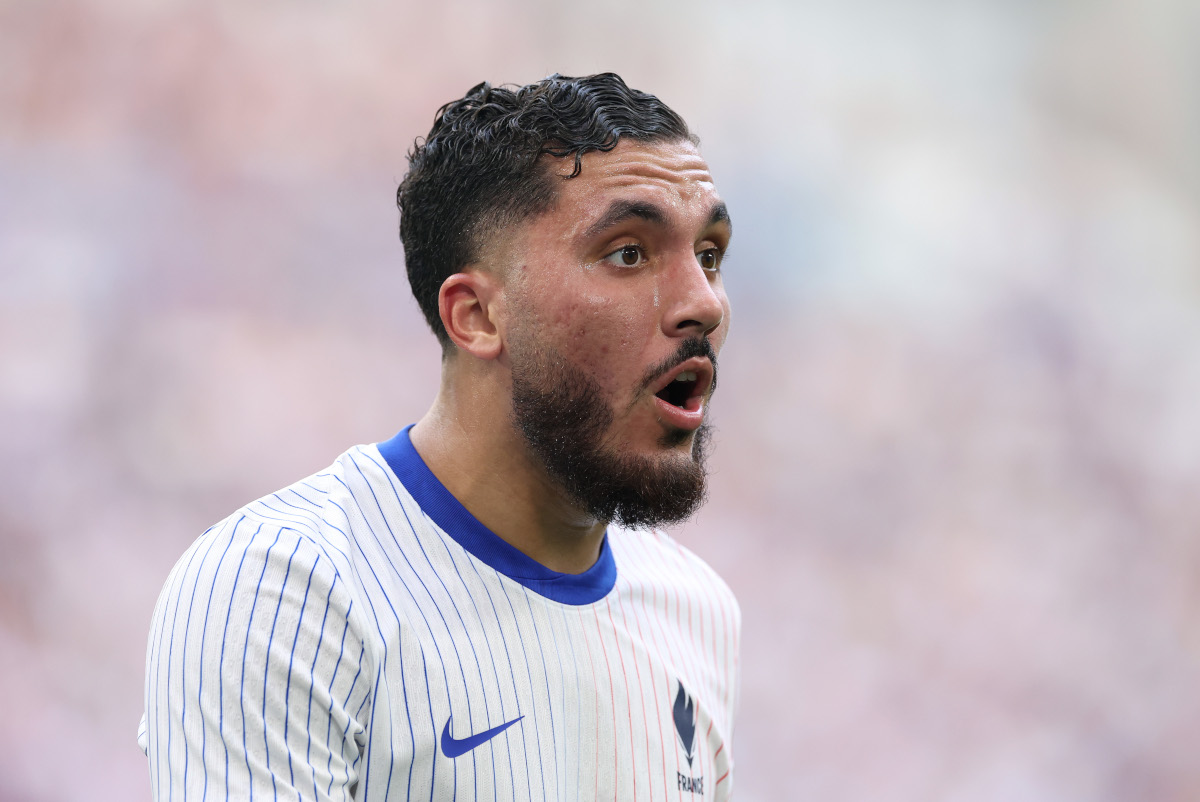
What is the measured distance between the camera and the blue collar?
1.78 metres

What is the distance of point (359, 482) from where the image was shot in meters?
1.78

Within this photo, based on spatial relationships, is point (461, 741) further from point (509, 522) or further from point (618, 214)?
point (618, 214)

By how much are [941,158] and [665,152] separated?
102 inches

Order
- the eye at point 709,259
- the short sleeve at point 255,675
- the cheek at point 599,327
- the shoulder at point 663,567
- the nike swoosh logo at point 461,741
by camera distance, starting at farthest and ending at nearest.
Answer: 1. the shoulder at point 663,567
2. the eye at point 709,259
3. the cheek at point 599,327
4. the nike swoosh logo at point 461,741
5. the short sleeve at point 255,675

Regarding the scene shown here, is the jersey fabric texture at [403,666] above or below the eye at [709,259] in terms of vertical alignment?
below

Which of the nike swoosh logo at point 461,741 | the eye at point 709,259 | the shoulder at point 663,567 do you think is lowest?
the nike swoosh logo at point 461,741

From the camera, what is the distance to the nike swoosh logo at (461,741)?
1574 mm

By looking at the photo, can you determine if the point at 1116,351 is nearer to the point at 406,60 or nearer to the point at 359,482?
the point at 406,60

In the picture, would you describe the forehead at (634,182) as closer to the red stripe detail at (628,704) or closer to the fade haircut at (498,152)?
the fade haircut at (498,152)

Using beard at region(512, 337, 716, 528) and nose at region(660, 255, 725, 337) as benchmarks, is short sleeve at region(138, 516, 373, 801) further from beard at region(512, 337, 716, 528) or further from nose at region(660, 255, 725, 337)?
nose at region(660, 255, 725, 337)

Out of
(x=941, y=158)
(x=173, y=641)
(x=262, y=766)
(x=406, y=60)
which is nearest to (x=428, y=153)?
(x=173, y=641)

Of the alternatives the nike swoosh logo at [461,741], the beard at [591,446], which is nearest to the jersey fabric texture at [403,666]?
the nike swoosh logo at [461,741]

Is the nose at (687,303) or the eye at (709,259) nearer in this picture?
the nose at (687,303)

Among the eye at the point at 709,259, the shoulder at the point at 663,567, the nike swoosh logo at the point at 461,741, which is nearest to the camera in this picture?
the nike swoosh logo at the point at 461,741
